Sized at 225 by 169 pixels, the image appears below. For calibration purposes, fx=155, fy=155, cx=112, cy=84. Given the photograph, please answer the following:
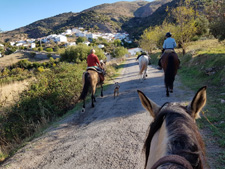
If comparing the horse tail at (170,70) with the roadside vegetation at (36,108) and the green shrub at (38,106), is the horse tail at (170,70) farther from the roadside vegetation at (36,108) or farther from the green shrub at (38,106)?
the green shrub at (38,106)

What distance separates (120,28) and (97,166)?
125 metres

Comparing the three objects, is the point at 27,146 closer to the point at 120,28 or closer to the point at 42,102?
the point at 42,102

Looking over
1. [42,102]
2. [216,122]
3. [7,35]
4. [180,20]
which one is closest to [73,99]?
[42,102]

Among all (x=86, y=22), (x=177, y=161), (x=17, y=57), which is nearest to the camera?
(x=177, y=161)

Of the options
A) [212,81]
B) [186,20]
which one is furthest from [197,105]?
[186,20]

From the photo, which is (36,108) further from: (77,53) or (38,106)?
(77,53)

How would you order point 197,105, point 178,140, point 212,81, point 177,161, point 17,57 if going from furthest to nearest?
1. point 17,57
2. point 212,81
3. point 197,105
4. point 178,140
5. point 177,161

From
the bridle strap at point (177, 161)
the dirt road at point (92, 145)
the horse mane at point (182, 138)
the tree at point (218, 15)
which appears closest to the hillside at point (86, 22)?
the tree at point (218, 15)

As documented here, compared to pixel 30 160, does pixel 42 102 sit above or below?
above

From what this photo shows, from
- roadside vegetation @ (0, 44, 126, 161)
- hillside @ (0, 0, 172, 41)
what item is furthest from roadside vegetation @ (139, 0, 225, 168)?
hillside @ (0, 0, 172, 41)

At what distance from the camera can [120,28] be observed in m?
119

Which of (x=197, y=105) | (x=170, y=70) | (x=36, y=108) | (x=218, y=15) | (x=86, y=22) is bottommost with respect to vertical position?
(x=36, y=108)

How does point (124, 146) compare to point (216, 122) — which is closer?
point (124, 146)

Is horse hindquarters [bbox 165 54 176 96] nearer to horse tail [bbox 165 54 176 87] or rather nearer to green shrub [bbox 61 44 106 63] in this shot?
horse tail [bbox 165 54 176 87]
